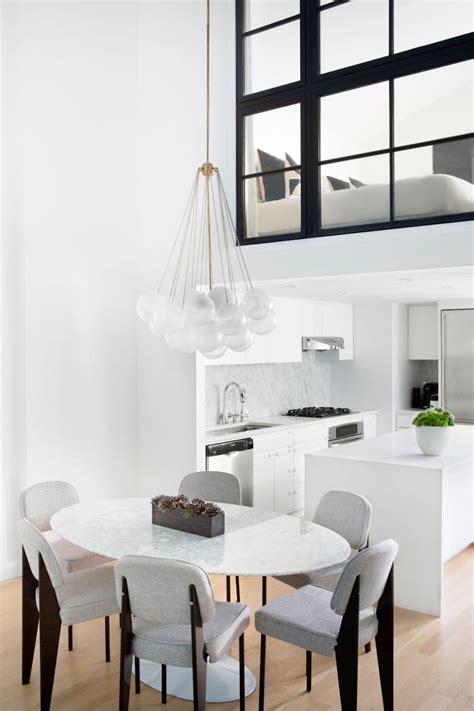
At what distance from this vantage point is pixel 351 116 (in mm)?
4449

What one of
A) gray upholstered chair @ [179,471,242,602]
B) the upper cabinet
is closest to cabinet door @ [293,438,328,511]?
gray upholstered chair @ [179,471,242,602]

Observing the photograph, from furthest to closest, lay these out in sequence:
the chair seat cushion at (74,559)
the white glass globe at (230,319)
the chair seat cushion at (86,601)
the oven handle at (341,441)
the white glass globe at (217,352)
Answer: the oven handle at (341,441)
the chair seat cushion at (74,559)
the white glass globe at (217,352)
the white glass globe at (230,319)
the chair seat cushion at (86,601)

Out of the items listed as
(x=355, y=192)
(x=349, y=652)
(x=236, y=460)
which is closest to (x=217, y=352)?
(x=349, y=652)

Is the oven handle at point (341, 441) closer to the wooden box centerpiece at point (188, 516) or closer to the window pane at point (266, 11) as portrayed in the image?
the wooden box centerpiece at point (188, 516)

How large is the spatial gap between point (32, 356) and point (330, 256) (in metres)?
2.24

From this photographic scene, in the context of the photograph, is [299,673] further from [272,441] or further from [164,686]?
[272,441]

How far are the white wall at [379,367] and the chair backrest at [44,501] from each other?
4.46m

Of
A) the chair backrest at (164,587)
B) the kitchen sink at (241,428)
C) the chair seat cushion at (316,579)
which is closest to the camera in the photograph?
the chair backrest at (164,587)

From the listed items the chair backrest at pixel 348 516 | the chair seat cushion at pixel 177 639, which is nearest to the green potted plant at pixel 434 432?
the chair backrest at pixel 348 516

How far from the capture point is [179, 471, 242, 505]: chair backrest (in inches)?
159

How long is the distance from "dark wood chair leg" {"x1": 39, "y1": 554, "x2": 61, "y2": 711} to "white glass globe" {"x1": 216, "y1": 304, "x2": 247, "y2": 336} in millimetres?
1313

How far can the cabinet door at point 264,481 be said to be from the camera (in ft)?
18.5

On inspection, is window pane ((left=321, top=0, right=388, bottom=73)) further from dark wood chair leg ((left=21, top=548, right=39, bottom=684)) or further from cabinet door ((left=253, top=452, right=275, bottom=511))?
dark wood chair leg ((left=21, top=548, right=39, bottom=684))

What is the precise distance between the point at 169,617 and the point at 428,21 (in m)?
3.80
